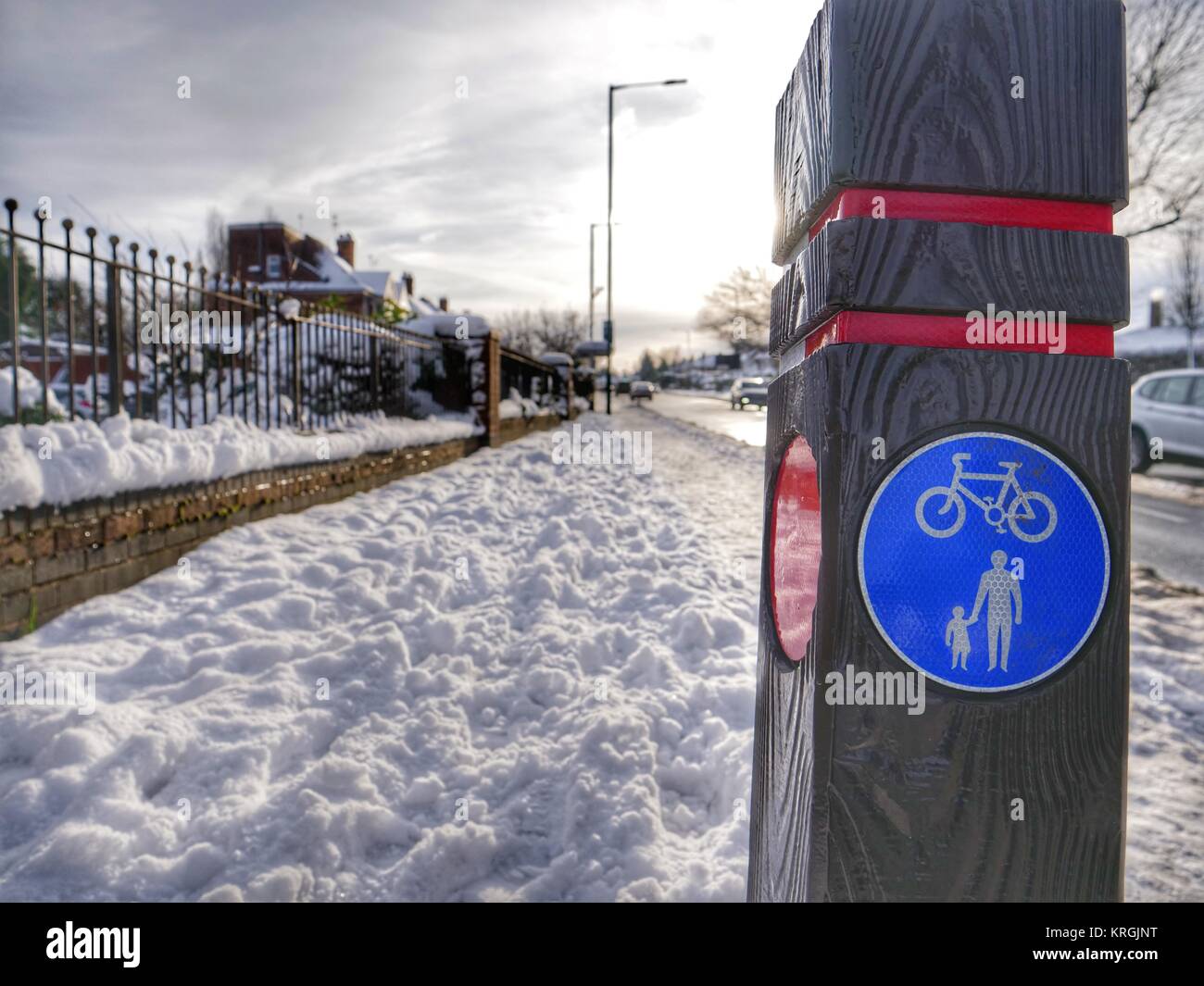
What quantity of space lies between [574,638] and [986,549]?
321 cm

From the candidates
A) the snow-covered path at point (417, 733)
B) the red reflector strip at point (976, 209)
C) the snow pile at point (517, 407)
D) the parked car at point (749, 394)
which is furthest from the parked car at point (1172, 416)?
the parked car at point (749, 394)

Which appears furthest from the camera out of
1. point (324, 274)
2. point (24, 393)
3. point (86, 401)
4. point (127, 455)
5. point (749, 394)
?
point (324, 274)

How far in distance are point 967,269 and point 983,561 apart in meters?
0.37

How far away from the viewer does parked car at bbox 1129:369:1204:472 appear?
38.5ft

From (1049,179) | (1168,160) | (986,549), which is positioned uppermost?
(1168,160)

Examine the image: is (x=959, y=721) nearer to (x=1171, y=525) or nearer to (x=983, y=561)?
(x=983, y=561)

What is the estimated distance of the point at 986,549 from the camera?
101 cm

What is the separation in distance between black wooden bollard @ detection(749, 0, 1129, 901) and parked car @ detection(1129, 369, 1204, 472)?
12.7 meters

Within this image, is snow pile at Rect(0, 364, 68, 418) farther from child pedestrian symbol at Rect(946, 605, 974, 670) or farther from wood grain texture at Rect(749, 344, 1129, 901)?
child pedestrian symbol at Rect(946, 605, 974, 670)

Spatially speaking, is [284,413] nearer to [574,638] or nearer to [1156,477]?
[574,638]

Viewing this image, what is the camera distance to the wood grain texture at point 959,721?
1.00m

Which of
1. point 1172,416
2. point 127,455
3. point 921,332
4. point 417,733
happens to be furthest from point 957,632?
point 1172,416

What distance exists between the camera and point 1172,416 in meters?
12.0

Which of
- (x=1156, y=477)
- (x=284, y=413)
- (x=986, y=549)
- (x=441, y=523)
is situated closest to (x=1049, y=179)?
(x=986, y=549)
